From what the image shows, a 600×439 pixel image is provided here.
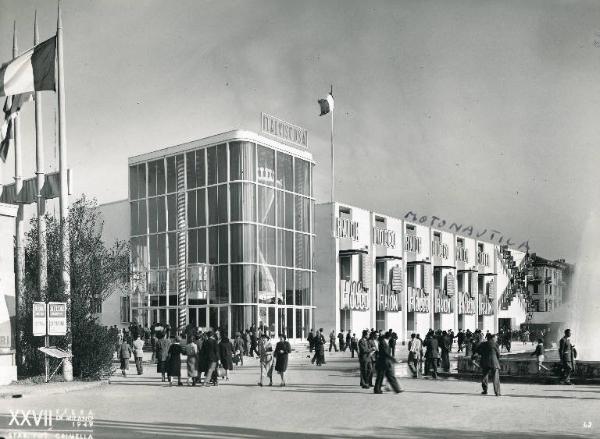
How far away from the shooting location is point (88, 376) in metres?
23.4

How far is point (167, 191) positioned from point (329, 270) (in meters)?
12.7

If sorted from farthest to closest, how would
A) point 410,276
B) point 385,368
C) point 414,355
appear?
1. point 410,276
2. point 414,355
3. point 385,368

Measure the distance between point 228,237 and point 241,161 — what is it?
4.76 metres

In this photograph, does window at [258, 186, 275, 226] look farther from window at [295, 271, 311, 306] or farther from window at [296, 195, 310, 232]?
window at [295, 271, 311, 306]

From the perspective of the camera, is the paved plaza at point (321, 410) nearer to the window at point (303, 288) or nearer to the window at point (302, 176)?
the window at point (303, 288)

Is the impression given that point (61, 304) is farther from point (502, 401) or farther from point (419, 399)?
point (502, 401)

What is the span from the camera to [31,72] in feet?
73.6

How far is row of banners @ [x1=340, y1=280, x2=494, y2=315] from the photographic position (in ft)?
186

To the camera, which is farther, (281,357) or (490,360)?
(281,357)

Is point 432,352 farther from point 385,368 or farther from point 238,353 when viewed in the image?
point 238,353

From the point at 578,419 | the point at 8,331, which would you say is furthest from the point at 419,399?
the point at 8,331

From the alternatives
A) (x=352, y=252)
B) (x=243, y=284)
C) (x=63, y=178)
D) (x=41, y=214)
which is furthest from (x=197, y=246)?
(x=63, y=178)

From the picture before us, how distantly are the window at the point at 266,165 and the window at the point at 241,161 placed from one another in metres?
0.82

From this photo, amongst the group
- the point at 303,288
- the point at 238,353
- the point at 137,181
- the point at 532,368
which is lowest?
the point at 238,353
